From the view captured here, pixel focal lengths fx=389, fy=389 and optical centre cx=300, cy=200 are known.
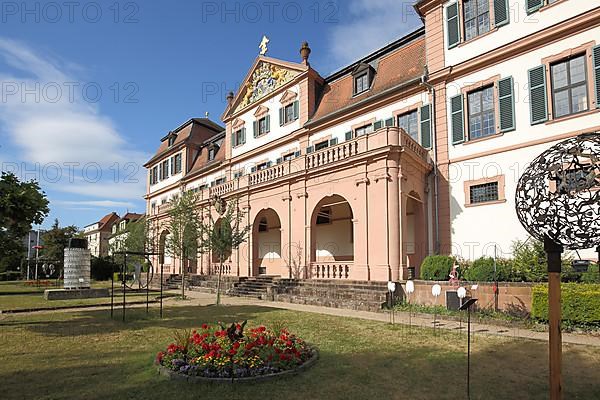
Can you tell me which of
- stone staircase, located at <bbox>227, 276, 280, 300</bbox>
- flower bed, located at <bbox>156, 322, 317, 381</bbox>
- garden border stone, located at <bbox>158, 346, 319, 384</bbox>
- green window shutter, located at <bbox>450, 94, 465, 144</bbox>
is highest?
green window shutter, located at <bbox>450, 94, 465, 144</bbox>

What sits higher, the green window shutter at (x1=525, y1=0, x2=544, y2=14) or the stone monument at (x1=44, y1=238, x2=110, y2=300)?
the green window shutter at (x1=525, y1=0, x2=544, y2=14)

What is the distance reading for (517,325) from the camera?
10289 millimetres

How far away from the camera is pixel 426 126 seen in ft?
57.5

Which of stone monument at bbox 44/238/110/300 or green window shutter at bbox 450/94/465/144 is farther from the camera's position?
stone monument at bbox 44/238/110/300

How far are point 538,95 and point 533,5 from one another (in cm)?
A: 347

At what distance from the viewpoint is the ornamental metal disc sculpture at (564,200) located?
4.13 meters

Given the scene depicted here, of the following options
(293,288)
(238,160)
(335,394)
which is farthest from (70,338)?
(238,160)

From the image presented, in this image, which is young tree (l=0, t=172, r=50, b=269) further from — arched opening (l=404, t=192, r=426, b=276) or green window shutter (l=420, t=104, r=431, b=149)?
green window shutter (l=420, t=104, r=431, b=149)

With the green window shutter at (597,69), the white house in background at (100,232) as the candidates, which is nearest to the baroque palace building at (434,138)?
the green window shutter at (597,69)

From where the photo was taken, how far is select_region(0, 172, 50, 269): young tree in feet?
33.4

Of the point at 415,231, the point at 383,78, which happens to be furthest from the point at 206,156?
the point at 415,231

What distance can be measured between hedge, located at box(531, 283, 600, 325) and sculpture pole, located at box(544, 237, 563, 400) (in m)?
6.74

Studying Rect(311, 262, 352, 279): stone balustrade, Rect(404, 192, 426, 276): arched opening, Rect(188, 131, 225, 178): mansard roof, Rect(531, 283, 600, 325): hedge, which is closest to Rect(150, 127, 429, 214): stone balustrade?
Rect(404, 192, 426, 276): arched opening

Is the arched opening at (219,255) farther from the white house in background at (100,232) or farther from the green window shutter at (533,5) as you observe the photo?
the white house in background at (100,232)
